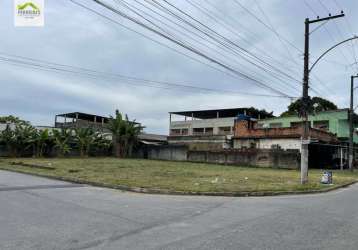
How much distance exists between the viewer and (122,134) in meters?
48.0

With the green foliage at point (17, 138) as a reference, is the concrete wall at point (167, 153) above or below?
below

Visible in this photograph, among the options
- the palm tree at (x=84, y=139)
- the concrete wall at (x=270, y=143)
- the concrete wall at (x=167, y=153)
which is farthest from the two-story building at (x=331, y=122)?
the palm tree at (x=84, y=139)

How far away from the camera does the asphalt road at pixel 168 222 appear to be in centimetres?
713

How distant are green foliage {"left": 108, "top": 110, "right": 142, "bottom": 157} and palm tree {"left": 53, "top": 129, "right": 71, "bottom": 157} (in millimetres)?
5804

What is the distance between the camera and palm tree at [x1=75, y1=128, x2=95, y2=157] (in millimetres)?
45312

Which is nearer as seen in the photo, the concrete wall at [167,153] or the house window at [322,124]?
the concrete wall at [167,153]

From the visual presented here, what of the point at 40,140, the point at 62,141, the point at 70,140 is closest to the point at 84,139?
the point at 70,140

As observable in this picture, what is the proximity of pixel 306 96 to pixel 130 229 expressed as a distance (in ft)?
51.4

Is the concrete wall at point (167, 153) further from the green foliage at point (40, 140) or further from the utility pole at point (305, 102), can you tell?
the utility pole at point (305, 102)

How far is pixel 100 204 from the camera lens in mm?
11758

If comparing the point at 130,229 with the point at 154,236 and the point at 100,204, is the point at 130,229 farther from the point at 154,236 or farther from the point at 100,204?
the point at 100,204

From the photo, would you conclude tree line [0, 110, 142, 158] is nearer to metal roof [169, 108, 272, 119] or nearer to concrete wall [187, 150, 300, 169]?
concrete wall [187, 150, 300, 169]

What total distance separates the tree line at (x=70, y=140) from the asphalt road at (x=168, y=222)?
96.7 feet

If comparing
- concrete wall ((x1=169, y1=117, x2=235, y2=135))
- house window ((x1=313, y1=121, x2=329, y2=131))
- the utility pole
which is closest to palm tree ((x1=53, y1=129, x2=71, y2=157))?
the utility pole
